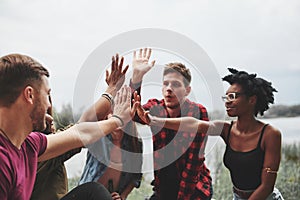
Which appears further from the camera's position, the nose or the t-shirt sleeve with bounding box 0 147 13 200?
the nose

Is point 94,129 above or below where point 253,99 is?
below

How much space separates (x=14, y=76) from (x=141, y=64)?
28.1 inches

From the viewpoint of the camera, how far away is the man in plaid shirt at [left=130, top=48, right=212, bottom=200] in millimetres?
1972

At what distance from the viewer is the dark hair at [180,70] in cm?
197

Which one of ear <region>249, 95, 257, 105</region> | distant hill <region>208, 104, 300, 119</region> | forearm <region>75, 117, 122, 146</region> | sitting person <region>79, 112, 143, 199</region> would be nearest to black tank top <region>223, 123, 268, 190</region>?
ear <region>249, 95, 257, 105</region>

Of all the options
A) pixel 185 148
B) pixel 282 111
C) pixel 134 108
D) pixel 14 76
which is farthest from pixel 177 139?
pixel 14 76

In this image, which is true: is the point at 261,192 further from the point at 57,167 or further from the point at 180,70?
the point at 57,167

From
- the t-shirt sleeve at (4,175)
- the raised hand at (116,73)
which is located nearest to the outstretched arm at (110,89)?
the raised hand at (116,73)

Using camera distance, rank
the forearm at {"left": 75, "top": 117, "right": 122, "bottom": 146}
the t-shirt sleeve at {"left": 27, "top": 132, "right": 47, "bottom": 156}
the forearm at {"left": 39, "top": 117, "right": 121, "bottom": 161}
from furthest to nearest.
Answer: the forearm at {"left": 75, "top": 117, "right": 122, "bottom": 146}, the forearm at {"left": 39, "top": 117, "right": 121, "bottom": 161}, the t-shirt sleeve at {"left": 27, "top": 132, "right": 47, "bottom": 156}

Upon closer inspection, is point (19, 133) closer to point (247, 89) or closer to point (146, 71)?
point (146, 71)

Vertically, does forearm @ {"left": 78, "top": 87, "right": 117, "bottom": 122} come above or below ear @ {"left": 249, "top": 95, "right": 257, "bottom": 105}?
below

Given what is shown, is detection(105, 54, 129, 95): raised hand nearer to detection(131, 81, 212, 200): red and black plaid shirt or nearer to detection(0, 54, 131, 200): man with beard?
detection(131, 81, 212, 200): red and black plaid shirt

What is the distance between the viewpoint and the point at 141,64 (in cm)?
197

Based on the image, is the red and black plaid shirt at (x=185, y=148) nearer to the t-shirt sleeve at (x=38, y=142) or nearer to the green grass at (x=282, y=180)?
the green grass at (x=282, y=180)
